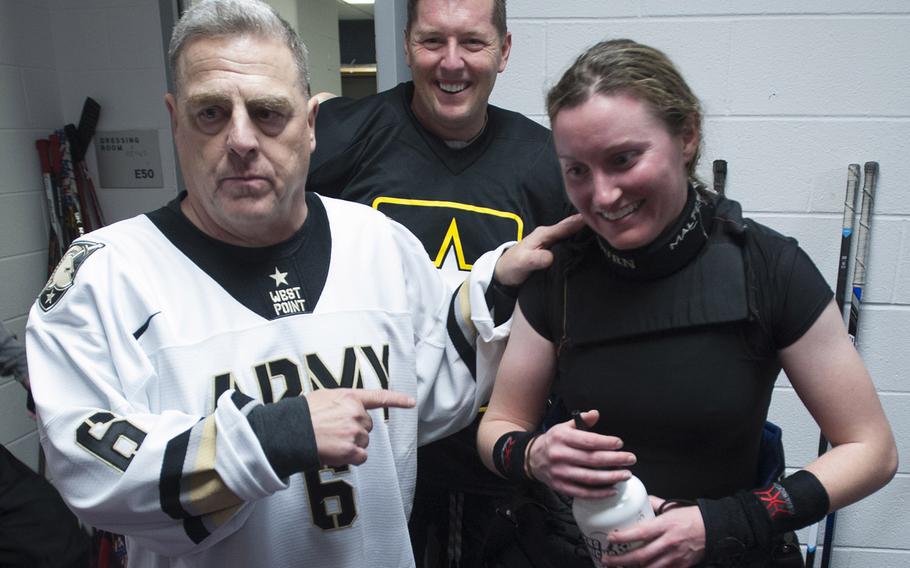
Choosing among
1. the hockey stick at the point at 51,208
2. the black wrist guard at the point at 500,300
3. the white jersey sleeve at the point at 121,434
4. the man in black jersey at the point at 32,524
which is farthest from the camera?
the hockey stick at the point at 51,208

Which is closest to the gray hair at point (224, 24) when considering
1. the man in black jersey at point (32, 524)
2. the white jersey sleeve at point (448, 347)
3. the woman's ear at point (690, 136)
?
the white jersey sleeve at point (448, 347)

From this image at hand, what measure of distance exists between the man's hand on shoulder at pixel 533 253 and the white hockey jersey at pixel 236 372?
0.07 metres

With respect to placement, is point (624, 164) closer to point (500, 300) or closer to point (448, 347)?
point (500, 300)

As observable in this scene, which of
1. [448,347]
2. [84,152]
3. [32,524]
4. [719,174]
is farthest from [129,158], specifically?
[719,174]

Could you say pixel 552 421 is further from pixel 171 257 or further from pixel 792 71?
pixel 792 71

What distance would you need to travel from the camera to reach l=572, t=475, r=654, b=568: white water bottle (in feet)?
2.95

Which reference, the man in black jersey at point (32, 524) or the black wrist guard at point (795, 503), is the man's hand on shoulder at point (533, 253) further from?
the man in black jersey at point (32, 524)

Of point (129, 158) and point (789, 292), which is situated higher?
point (129, 158)

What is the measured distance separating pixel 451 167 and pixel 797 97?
1.14 m

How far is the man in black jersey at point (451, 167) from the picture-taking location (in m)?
1.47

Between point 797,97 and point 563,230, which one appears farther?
point 797,97

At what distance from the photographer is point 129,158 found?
258 centimetres

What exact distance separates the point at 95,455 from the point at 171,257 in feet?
1.06

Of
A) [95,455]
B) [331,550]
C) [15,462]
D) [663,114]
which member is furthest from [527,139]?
[15,462]
